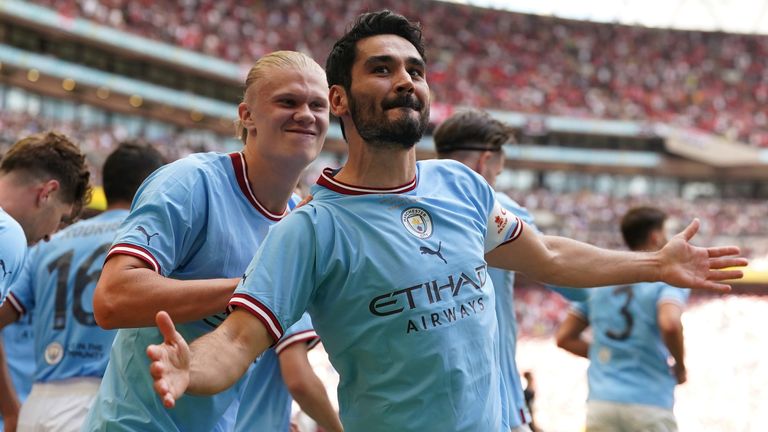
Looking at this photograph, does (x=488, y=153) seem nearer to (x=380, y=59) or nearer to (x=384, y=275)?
(x=380, y=59)

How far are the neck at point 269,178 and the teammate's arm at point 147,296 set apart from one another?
62 cm

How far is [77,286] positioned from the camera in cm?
427

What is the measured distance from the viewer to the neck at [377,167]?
274cm

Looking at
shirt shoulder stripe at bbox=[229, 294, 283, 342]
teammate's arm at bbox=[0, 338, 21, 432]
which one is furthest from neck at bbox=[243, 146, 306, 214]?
teammate's arm at bbox=[0, 338, 21, 432]

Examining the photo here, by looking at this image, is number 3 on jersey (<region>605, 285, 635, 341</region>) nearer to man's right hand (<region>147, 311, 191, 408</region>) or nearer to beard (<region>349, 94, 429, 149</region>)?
beard (<region>349, 94, 429, 149</region>)

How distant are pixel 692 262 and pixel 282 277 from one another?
1.51 m

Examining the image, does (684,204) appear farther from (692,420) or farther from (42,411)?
(42,411)

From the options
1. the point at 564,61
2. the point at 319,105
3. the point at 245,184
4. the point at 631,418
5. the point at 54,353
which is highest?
the point at 564,61

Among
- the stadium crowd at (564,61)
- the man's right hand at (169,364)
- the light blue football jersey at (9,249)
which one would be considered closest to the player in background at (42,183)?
the light blue football jersey at (9,249)

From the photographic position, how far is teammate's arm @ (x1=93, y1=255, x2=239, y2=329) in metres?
2.71

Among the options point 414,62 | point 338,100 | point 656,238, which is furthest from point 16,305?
point 656,238

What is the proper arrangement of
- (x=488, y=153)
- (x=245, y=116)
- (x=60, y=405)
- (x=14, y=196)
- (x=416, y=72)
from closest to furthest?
1. (x=416, y=72)
2. (x=245, y=116)
3. (x=14, y=196)
4. (x=60, y=405)
5. (x=488, y=153)

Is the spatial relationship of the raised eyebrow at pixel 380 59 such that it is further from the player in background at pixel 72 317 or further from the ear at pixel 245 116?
the player in background at pixel 72 317

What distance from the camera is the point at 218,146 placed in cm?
3988
